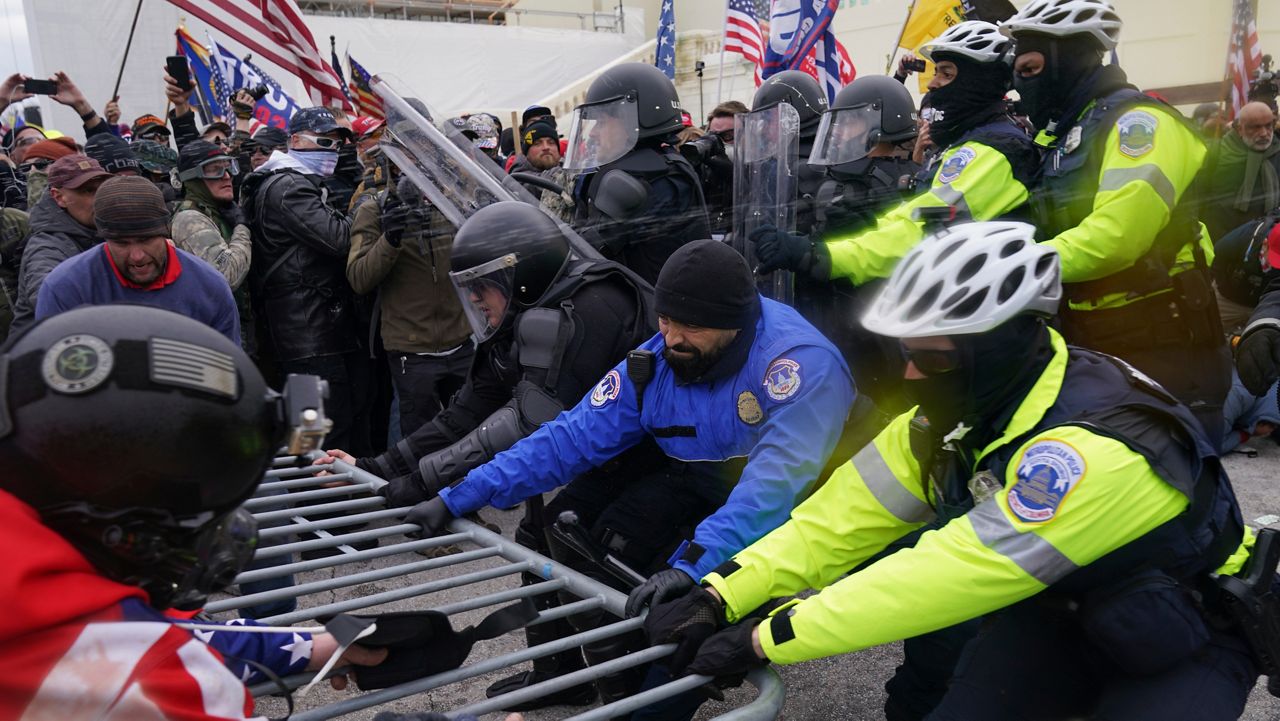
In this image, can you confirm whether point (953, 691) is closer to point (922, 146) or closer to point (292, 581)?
point (292, 581)

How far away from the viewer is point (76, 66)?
10.7m

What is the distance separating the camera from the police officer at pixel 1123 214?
9.84 feet

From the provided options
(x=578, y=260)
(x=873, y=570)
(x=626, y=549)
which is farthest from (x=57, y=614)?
(x=578, y=260)

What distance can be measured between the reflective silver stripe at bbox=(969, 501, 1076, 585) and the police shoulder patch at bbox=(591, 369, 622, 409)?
51.5 inches

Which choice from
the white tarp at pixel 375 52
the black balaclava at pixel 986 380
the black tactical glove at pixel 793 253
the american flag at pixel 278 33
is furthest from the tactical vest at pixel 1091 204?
the white tarp at pixel 375 52

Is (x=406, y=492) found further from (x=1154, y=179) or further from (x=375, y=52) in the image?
(x=375, y=52)

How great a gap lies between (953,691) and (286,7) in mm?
5909

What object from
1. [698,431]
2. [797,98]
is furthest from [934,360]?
[797,98]

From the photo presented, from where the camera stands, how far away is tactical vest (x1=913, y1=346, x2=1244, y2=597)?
1.84 m

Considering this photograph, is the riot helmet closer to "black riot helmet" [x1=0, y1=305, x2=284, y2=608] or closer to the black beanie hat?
the black beanie hat

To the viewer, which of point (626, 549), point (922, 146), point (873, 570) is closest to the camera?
point (873, 570)

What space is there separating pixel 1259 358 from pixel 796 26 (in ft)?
12.2

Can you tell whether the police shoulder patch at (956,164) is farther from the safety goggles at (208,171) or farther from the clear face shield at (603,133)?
the safety goggles at (208,171)

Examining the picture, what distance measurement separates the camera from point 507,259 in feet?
10.6
